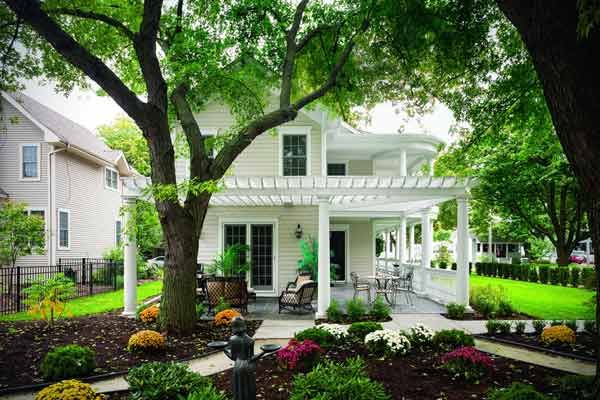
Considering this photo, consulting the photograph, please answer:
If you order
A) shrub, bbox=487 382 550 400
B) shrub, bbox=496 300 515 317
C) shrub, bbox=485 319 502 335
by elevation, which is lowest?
shrub, bbox=496 300 515 317

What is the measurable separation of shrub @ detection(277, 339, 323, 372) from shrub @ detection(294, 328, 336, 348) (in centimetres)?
105

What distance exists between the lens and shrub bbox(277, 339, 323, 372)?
527cm

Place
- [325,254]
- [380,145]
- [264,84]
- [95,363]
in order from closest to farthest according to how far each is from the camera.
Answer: [95,363] → [325,254] → [264,84] → [380,145]

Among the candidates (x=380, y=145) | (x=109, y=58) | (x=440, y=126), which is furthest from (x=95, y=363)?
(x=440, y=126)

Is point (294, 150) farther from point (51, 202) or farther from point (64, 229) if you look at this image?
point (64, 229)

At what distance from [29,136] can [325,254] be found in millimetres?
14404

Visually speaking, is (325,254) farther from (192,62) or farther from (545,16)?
(545,16)

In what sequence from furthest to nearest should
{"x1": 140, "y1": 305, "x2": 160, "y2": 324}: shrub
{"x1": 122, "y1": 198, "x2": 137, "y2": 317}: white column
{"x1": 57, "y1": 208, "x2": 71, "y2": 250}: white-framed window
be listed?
1. {"x1": 57, "y1": 208, "x2": 71, "y2": 250}: white-framed window
2. {"x1": 122, "y1": 198, "x2": 137, "y2": 317}: white column
3. {"x1": 140, "y1": 305, "x2": 160, "y2": 324}: shrub

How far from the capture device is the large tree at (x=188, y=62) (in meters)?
7.11

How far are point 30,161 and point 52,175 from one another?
1099mm

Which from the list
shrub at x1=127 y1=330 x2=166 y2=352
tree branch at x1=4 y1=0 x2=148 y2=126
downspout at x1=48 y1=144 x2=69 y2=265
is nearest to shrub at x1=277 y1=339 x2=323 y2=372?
shrub at x1=127 y1=330 x2=166 y2=352

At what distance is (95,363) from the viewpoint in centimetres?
580

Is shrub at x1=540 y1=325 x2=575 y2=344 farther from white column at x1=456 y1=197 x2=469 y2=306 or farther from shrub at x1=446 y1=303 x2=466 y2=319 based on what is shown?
white column at x1=456 y1=197 x2=469 y2=306

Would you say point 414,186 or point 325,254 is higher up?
point 414,186
